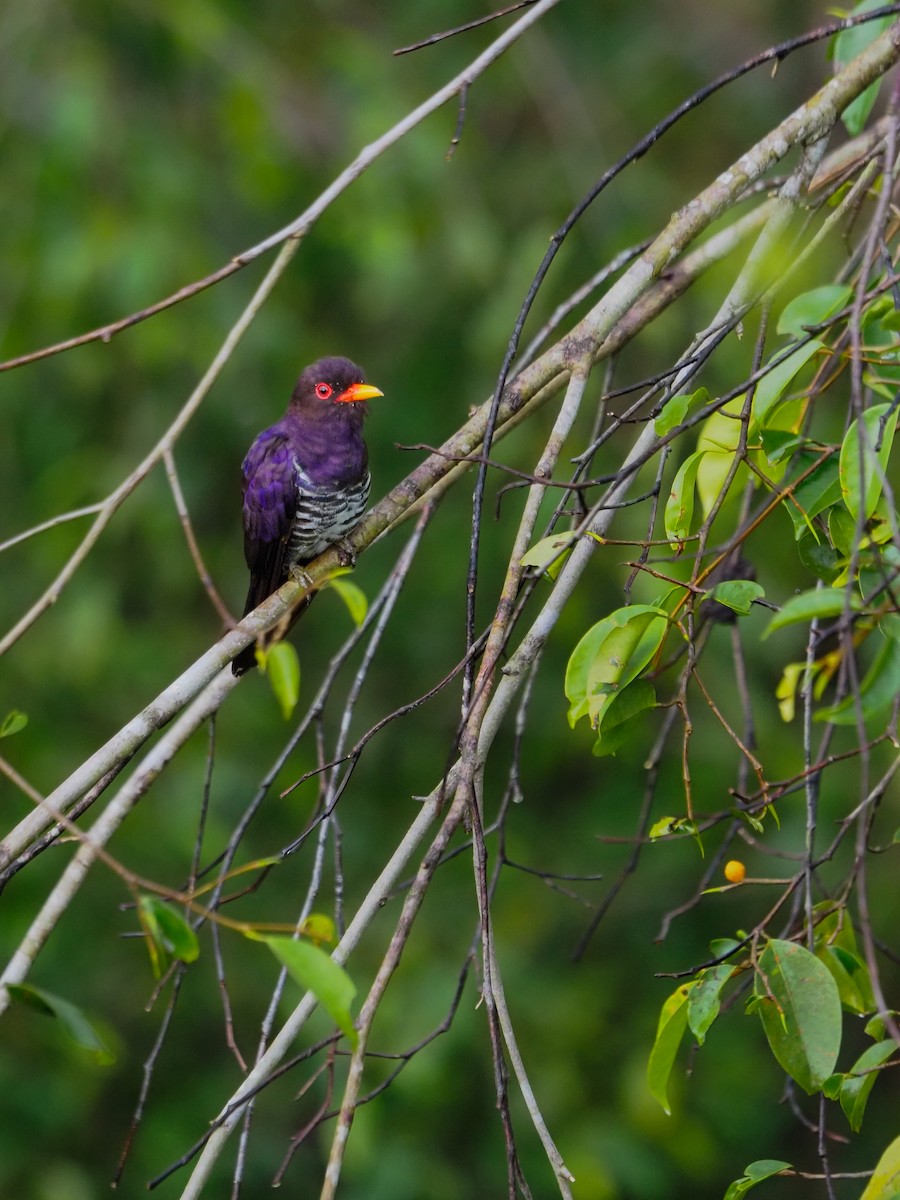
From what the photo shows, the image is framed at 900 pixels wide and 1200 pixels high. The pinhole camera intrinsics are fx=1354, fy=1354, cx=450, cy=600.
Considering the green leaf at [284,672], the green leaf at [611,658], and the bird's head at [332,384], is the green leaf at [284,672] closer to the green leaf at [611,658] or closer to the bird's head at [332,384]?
the green leaf at [611,658]

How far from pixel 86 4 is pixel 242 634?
4425 mm

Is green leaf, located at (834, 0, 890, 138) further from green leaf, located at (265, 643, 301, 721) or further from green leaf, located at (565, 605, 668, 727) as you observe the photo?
green leaf, located at (265, 643, 301, 721)

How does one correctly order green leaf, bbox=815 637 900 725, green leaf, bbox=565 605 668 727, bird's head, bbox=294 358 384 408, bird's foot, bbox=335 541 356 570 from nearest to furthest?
green leaf, bbox=815 637 900 725
green leaf, bbox=565 605 668 727
bird's foot, bbox=335 541 356 570
bird's head, bbox=294 358 384 408

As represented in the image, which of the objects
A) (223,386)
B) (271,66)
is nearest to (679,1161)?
(223,386)

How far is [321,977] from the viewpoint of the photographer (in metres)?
1.64

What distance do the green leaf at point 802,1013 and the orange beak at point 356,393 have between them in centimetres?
254

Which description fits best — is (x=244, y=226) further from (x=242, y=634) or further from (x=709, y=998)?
(x=709, y=998)

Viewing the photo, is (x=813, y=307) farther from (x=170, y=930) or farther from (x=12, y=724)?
(x=12, y=724)

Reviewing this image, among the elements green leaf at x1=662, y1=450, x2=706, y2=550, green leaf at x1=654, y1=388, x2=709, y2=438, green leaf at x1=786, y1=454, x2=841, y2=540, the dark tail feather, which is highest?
the dark tail feather

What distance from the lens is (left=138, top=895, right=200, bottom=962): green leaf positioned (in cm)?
169

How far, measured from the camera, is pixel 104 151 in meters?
5.73

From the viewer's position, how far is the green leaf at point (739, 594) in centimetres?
199

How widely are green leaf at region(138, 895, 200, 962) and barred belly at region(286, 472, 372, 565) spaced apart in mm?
2429

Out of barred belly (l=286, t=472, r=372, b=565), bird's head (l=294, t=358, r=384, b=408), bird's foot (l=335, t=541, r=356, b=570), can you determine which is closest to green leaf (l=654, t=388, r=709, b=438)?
bird's foot (l=335, t=541, r=356, b=570)
